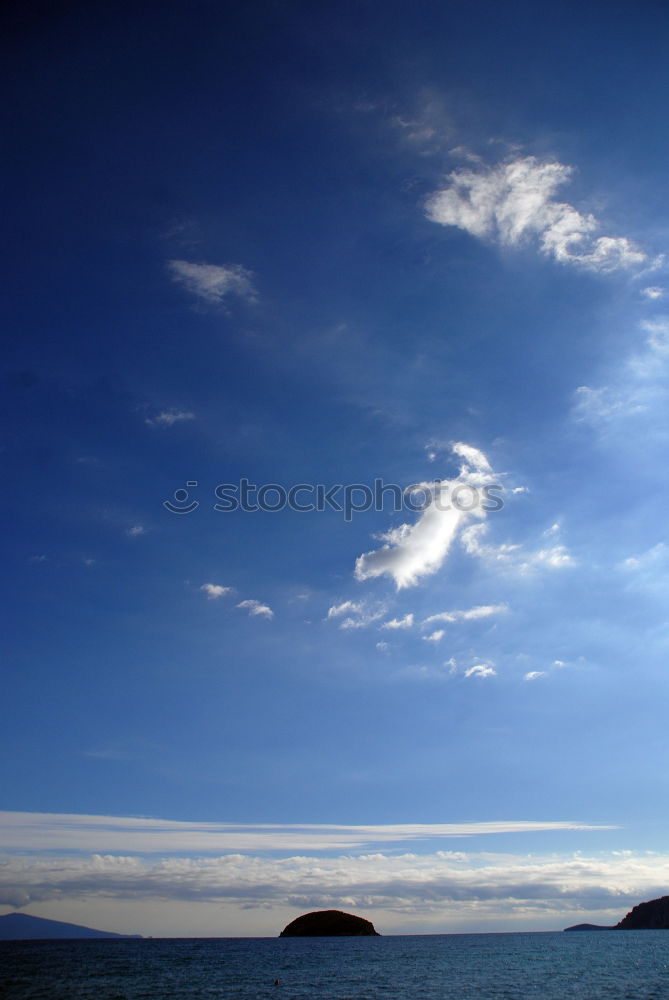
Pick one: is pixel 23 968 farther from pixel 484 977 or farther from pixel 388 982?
pixel 484 977

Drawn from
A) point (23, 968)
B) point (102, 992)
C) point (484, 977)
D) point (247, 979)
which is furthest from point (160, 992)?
point (23, 968)

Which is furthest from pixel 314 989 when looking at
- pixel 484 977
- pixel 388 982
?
pixel 484 977

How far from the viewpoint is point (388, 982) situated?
86.6 metres

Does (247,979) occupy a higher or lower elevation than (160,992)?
lower

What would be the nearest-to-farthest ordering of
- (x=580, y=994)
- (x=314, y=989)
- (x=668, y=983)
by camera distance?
(x=580, y=994), (x=314, y=989), (x=668, y=983)

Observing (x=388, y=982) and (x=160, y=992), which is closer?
(x=160, y=992)

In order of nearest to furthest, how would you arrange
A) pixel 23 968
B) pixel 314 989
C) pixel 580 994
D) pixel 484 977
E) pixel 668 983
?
pixel 580 994
pixel 314 989
pixel 668 983
pixel 484 977
pixel 23 968

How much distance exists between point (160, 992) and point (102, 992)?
711 cm

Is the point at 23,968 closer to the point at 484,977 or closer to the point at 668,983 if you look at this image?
the point at 484,977

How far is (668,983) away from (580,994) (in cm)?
2474

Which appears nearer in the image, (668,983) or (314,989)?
(314,989)

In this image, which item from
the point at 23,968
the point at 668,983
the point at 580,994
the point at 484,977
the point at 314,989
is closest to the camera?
the point at 580,994

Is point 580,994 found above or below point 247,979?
above

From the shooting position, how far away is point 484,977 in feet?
302
